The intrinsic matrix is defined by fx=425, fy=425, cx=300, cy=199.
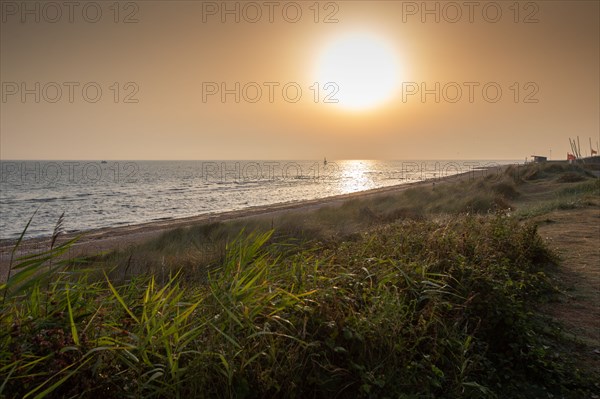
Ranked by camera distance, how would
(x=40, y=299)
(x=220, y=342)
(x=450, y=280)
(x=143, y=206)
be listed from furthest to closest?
1. (x=143, y=206)
2. (x=450, y=280)
3. (x=40, y=299)
4. (x=220, y=342)

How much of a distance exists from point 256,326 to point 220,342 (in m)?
0.24

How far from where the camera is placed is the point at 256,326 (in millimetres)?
2656

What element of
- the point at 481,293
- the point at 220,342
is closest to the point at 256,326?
the point at 220,342

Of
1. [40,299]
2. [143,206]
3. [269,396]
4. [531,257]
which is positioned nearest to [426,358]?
[269,396]

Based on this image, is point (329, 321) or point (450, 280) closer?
point (329, 321)

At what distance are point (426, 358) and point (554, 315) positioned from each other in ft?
9.14

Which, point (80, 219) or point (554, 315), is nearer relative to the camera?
point (554, 315)

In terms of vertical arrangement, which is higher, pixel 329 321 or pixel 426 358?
pixel 329 321

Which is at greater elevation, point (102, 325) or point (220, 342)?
point (102, 325)

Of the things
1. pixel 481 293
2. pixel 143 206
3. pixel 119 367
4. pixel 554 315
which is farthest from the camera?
pixel 143 206

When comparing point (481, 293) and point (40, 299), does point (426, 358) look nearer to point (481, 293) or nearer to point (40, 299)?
point (481, 293)

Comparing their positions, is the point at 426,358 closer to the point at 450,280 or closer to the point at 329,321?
the point at 329,321

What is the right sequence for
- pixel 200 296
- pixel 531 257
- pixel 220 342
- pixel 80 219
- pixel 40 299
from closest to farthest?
1. pixel 220 342
2. pixel 40 299
3. pixel 200 296
4. pixel 531 257
5. pixel 80 219

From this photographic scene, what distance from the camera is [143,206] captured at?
3684cm
